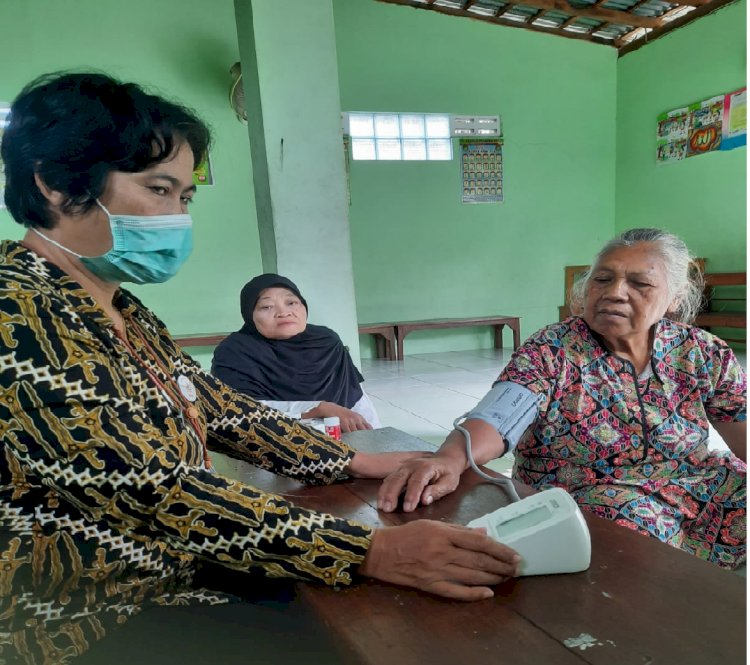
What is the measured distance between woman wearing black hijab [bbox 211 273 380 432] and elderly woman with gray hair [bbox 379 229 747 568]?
1.17m

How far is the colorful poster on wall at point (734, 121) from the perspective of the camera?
640 cm

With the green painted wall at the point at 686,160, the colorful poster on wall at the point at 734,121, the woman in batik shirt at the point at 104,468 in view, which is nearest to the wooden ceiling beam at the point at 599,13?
the green painted wall at the point at 686,160

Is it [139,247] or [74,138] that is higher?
[74,138]

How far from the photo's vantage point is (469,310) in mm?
7836

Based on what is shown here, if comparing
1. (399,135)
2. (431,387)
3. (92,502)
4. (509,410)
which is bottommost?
(431,387)

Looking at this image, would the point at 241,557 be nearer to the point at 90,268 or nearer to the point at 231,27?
the point at 90,268

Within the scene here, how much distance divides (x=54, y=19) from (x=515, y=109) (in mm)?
5387

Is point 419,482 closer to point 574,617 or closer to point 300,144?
point 574,617

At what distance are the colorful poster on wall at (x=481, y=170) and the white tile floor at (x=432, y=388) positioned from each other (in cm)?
206

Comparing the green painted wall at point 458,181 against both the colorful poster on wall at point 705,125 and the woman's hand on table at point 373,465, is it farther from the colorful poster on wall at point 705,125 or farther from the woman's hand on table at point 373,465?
the woman's hand on table at point 373,465

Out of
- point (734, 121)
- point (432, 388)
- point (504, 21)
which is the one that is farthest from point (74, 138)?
point (504, 21)

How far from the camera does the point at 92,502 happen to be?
71cm

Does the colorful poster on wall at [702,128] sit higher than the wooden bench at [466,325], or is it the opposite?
the colorful poster on wall at [702,128]

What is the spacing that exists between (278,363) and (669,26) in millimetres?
7343
